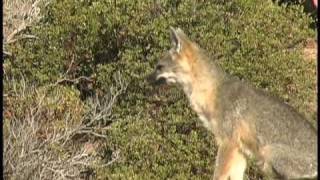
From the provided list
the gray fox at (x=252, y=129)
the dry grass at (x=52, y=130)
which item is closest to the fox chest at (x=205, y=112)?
the gray fox at (x=252, y=129)

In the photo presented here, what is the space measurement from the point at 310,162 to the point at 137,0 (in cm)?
536

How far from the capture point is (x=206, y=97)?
28.8ft

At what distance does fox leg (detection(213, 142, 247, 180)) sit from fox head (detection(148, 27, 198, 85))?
2.81 ft

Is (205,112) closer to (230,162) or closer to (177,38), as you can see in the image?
(230,162)

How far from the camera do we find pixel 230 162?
8539 mm

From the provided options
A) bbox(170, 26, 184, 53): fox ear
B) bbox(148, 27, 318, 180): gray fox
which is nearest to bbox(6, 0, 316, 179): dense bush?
bbox(170, 26, 184, 53): fox ear

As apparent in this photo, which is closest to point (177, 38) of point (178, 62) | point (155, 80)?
point (178, 62)

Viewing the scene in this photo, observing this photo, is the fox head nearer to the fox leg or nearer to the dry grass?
the fox leg

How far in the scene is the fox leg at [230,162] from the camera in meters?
8.48

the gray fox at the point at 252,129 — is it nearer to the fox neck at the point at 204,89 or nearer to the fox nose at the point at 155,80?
the fox neck at the point at 204,89

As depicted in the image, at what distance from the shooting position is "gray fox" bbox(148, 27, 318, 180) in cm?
835

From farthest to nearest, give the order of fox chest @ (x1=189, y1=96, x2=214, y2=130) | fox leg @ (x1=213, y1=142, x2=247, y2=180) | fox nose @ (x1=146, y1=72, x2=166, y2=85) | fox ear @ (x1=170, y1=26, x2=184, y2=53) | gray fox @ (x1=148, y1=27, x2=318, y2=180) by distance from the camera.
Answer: fox nose @ (x1=146, y1=72, x2=166, y2=85)
fox ear @ (x1=170, y1=26, x2=184, y2=53)
fox chest @ (x1=189, y1=96, x2=214, y2=130)
fox leg @ (x1=213, y1=142, x2=247, y2=180)
gray fox @ (x1=148, y1=27, x2=318, y2=180)

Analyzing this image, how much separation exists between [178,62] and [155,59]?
3.56m

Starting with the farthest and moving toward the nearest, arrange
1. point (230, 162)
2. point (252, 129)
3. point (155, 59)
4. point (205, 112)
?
point (155, 59), point (205, 112), point (230, 162), point (252, 129)
